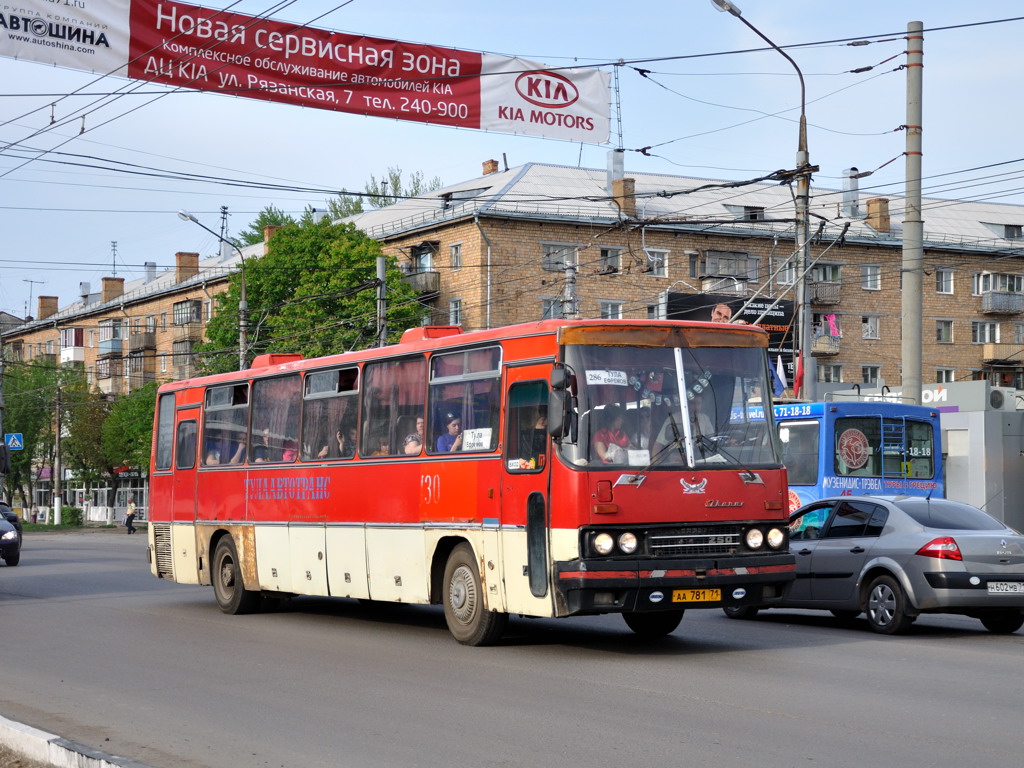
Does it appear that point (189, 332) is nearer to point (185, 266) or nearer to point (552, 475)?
point (185, 266)

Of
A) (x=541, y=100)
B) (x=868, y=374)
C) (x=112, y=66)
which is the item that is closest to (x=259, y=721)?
(x=112, y=66)

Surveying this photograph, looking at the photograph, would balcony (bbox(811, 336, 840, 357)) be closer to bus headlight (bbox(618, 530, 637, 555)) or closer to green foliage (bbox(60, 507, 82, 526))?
green foliage (bbox(60, 507, 82, 526))

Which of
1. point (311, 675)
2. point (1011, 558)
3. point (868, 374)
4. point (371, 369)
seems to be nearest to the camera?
point (311, 675)

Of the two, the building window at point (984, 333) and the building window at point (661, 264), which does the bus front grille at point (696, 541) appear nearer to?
the building window at point (661, 264)

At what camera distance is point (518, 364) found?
13.0 meters

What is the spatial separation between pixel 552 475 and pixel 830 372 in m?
59.0

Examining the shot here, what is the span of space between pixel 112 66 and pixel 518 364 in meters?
6.52

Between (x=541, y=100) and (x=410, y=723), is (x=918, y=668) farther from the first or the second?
(x=541, y=100)

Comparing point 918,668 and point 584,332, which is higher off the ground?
point 584,332

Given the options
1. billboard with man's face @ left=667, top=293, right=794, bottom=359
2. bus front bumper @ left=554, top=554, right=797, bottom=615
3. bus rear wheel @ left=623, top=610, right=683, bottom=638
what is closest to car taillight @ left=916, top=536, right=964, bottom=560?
bus front bumper @ left=554, top=554, right=797, bottom=615

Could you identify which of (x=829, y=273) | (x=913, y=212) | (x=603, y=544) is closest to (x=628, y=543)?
(x=603, y=544)

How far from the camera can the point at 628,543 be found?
1213 centimetres

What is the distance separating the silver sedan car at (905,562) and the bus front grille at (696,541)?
1.67 m

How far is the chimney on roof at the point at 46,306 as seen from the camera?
11488 centimetres
